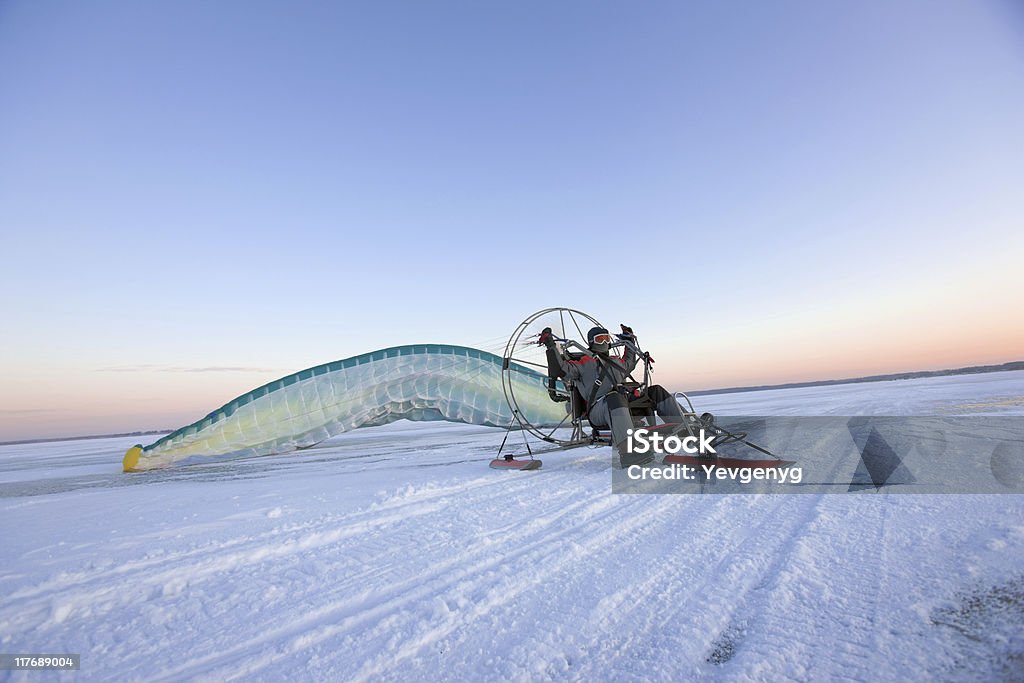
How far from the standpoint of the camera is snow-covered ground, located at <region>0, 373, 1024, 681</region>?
89.5 inches

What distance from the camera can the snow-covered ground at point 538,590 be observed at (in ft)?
7.46

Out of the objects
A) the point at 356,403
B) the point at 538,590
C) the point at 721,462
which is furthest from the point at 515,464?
the point at 356,403

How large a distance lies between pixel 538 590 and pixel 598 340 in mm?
6229

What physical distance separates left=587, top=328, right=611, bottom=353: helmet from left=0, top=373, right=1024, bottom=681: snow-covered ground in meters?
3.69

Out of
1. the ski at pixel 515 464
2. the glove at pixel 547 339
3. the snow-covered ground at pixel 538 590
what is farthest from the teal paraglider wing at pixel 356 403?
the snow-covered ground at pixel 538 590

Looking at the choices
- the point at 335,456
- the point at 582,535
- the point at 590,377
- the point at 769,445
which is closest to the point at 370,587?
the point at 582,535

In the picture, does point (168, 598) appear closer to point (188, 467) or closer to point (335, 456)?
point (335, 456)

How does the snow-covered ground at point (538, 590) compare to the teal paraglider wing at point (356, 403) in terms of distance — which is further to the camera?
the teal paraglider wing at point (356, 403)

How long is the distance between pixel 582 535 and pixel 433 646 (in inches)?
78.3

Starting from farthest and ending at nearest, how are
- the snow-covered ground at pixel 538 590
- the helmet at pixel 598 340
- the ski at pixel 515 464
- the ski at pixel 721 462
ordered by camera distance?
the helmet at pixel 598 340, the ski at pixel 515 464, the ski at pixel 721 462, the snow-covered ground at pixel 538 590

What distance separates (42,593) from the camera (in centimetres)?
350

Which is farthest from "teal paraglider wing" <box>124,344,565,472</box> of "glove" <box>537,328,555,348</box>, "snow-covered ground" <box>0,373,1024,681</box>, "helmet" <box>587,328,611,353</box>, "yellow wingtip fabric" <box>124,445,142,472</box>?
"snow-covered ground" <box>0,373,1024,681</box>

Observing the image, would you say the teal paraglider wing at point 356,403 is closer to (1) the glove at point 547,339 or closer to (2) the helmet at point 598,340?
(1) the glove at point 547,339

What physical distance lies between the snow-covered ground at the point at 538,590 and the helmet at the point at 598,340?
12.1 ft
